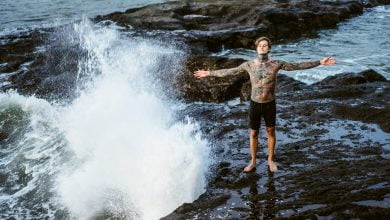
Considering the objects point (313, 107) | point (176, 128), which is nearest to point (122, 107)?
point (176, 128)

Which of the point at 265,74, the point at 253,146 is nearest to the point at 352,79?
the point at 253,146

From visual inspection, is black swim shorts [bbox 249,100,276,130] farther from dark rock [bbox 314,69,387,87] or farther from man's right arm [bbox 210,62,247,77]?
dark rock [bbox 314,69,387,87]

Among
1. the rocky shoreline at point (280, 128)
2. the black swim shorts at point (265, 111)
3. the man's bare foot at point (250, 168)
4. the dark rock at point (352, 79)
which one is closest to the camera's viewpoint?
the rocky shoreline at point (280, 128)

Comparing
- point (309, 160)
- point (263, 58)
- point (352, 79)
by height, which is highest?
point (263, 58)

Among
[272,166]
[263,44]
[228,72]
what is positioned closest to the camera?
[263,44]

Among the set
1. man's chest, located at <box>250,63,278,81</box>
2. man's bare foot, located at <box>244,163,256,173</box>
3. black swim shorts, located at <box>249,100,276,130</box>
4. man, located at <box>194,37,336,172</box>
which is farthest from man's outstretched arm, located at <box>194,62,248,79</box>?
man's bare foot, located at <box>244,163,256,173</box>

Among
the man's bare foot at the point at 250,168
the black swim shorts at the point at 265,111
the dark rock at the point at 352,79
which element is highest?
the black swim shorts at the point at 265,111

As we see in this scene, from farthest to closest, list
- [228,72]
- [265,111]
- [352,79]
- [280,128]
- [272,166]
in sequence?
1. [352,79]
2. [280,128]
3. [272,166]
4. [228,72]
5. [265,111]

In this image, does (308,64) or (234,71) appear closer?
(308,64)

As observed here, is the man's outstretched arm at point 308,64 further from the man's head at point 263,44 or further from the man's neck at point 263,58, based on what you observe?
the man's head at point 263,44

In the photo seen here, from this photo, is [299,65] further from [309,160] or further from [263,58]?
[309,160]

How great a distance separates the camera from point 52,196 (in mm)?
7582

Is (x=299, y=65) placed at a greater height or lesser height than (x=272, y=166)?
greater

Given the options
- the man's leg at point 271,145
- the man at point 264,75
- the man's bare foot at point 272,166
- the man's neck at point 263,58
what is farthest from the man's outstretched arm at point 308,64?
the man's bare foot at point 272,166
